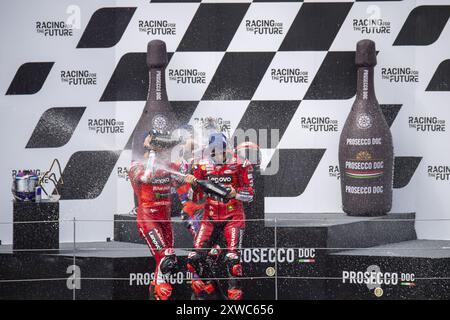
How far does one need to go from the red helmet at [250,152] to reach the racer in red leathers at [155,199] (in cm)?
48

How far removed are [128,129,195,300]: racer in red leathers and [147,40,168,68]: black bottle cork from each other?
2.28 ft

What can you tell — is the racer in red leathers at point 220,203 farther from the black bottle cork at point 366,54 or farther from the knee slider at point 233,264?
the black bottle cork at point 366,54

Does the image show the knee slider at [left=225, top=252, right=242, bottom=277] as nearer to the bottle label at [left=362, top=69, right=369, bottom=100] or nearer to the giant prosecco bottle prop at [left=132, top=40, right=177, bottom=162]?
the giant prosecco bottle prop at [left=132, top=40, right=177, bottom=162]

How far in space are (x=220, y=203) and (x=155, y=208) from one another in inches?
15.9

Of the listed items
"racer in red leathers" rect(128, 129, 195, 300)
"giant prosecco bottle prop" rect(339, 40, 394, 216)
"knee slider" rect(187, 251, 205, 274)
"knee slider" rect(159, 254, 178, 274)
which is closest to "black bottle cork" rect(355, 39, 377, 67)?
"giant prosecco bottle prop" rect(339, 40, 394, 216)

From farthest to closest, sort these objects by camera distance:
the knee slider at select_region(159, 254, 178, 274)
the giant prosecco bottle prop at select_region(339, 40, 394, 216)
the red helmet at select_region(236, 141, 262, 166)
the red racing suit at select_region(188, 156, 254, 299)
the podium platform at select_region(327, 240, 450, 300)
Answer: the giant prosecco bottle prop at select_region(339, 40, 394, 216), the red helmet at select_region(236, 141, 262, 166), the podium platform at select_region(327, 240, 450, 300), the red racing suit at select_region(188, 156, 254, 299), the knee slider at select_region(159, 254, 178, 274)

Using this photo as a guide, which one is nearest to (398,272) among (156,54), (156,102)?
(156,102)

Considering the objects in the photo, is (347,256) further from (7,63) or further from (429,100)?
(7,63)

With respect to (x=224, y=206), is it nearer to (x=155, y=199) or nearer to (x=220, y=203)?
(x=220, y=203)

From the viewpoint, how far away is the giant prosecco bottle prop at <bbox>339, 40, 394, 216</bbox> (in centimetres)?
693

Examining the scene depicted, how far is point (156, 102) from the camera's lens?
22.9ft

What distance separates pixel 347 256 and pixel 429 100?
139cm

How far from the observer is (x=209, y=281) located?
253 inches

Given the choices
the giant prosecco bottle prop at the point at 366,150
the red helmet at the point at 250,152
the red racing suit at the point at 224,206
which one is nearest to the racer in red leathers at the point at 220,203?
the red racing suit at the point at 224,206
